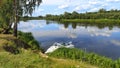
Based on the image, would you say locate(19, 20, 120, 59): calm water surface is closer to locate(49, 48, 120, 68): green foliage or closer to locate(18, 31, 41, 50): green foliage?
locate(18, 31, 41, 50): green foliage

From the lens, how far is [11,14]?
37469 mm

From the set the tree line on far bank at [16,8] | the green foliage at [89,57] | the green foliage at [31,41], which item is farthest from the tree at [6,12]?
the green foliage at [89,57]

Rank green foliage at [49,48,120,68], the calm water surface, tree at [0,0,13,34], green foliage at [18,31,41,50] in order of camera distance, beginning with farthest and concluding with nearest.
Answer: the calm water surface < tree at [0,0,13,34] < green foliage at [18,31,41,50] < green foliage at [49,48,120,68]

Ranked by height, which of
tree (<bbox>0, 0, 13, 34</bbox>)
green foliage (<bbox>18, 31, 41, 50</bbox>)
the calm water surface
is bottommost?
the calm water surface

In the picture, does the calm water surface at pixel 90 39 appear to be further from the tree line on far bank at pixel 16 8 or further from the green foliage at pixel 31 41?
the tree line on far bank at pixel 16 8

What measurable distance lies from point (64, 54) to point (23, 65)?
643 inches

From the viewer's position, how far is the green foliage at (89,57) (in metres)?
23.8

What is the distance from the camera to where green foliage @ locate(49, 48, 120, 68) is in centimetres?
2380

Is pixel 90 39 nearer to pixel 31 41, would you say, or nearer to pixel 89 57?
pixel 31 41

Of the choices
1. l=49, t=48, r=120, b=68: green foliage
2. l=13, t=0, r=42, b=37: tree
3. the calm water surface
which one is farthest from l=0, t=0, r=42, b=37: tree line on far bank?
the calm water surface

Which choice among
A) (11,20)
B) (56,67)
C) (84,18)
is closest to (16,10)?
(11,20)

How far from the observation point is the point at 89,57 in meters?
26.9

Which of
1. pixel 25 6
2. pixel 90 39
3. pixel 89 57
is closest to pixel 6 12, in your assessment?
pixel 25 6

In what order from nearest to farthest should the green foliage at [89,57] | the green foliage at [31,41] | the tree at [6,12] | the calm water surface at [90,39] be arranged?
the green foliage at [89,57] → the green foliage at [31,41] → the tree at [6,12] → the calm water surface at [90,39]
